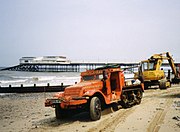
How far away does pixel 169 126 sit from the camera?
8.06 meters

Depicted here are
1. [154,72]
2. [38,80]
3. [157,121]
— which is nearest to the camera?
[157,121]

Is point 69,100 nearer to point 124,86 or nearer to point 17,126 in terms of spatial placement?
point 17,126

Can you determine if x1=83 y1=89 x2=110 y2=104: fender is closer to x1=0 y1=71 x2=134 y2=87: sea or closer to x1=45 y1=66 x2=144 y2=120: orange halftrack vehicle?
x1=45 y1=66 x2=144 y2=120: orange halftrack vehicle

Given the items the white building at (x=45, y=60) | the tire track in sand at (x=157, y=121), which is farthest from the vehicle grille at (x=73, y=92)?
the white building at (x=45, y=60)

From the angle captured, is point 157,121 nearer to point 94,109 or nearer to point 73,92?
point 94,109

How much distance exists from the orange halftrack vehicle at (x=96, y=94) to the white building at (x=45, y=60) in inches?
3251

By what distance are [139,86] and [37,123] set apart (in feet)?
21.9

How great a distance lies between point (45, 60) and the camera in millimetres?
98688

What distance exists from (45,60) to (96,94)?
3568 inches

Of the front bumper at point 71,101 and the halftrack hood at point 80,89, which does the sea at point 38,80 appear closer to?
the halftrack hood at point 80,89

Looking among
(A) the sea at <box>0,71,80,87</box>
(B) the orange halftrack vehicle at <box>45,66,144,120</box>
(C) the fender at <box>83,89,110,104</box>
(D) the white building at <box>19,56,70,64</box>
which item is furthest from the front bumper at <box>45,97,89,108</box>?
(D) the white building at <box>19,56,70,64</box>

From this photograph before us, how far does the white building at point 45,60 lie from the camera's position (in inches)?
3804

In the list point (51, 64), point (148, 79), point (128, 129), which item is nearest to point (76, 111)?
point (128, 129)

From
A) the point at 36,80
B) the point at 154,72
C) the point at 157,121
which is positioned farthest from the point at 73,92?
the point at 36,80
